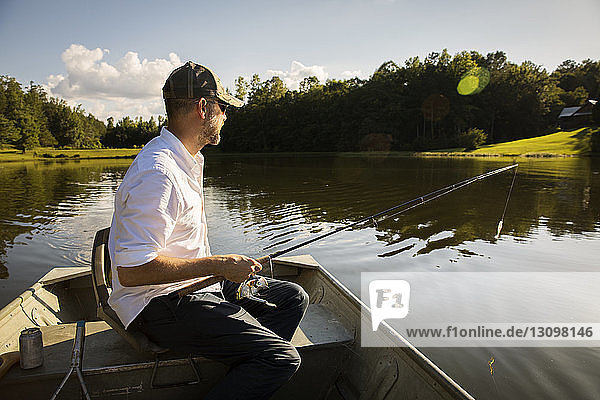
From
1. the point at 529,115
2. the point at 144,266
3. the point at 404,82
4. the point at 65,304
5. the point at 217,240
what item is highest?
the point at 404,82

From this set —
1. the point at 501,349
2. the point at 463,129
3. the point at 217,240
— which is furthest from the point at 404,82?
the point at 501,349

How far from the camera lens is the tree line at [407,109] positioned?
67.8 m

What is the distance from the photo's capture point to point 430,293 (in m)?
6.70

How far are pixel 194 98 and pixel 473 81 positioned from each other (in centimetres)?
7485

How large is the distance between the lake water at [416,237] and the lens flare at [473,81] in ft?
169

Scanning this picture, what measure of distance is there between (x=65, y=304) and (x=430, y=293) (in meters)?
5.07

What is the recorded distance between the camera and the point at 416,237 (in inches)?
419

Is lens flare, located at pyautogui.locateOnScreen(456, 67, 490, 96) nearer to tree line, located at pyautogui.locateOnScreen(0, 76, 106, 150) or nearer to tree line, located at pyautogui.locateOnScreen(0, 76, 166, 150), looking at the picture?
tree line, located at pyautogui.locateOnScreen(0, 76, 166, 150)

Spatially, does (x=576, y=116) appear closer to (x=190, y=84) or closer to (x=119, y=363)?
(x=190, y=84)

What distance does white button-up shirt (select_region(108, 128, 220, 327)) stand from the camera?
7.22 ft

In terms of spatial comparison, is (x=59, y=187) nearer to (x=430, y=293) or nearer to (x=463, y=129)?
(x=430, y=293)

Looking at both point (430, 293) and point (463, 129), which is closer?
point (430, 293)

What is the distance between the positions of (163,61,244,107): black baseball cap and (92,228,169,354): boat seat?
127 centimetres

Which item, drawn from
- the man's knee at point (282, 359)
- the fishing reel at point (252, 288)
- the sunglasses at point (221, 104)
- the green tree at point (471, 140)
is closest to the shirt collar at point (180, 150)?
the sunglasses at point (221, 104)
